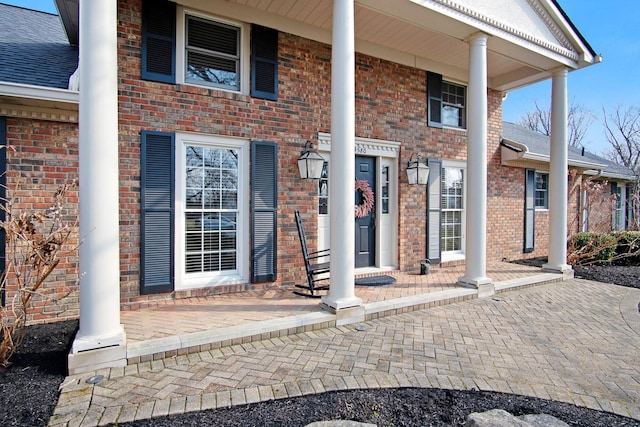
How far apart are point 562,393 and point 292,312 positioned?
2.70 meters

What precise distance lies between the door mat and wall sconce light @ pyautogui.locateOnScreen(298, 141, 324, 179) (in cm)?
187

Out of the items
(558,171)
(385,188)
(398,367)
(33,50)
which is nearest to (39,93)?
(33,50)

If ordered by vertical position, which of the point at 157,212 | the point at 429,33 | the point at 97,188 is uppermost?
the point at 429,33

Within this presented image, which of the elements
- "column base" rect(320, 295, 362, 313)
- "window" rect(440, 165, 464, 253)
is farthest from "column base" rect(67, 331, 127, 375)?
"window" rect(440, 165, 464, 253)

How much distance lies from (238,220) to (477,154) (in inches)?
150

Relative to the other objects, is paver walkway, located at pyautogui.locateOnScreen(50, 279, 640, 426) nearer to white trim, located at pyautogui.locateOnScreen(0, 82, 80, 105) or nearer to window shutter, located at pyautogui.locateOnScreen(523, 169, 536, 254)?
white trim, located at pyautogui.locateOnScreen(0, 82, 80, 105)

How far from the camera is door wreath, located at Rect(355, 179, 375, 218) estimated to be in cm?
635

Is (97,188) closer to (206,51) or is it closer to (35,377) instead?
(35,377)

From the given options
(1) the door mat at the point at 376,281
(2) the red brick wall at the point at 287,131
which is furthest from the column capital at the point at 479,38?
(1) the door mat at the point at 376,281

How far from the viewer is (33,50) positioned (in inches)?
196

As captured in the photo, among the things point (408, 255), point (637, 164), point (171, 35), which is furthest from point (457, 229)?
point (637, 164)

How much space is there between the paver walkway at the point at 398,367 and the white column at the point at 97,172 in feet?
1.48

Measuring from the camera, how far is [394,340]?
12.4 feet

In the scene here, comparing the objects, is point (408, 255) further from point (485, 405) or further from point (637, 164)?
point (637, 164)
